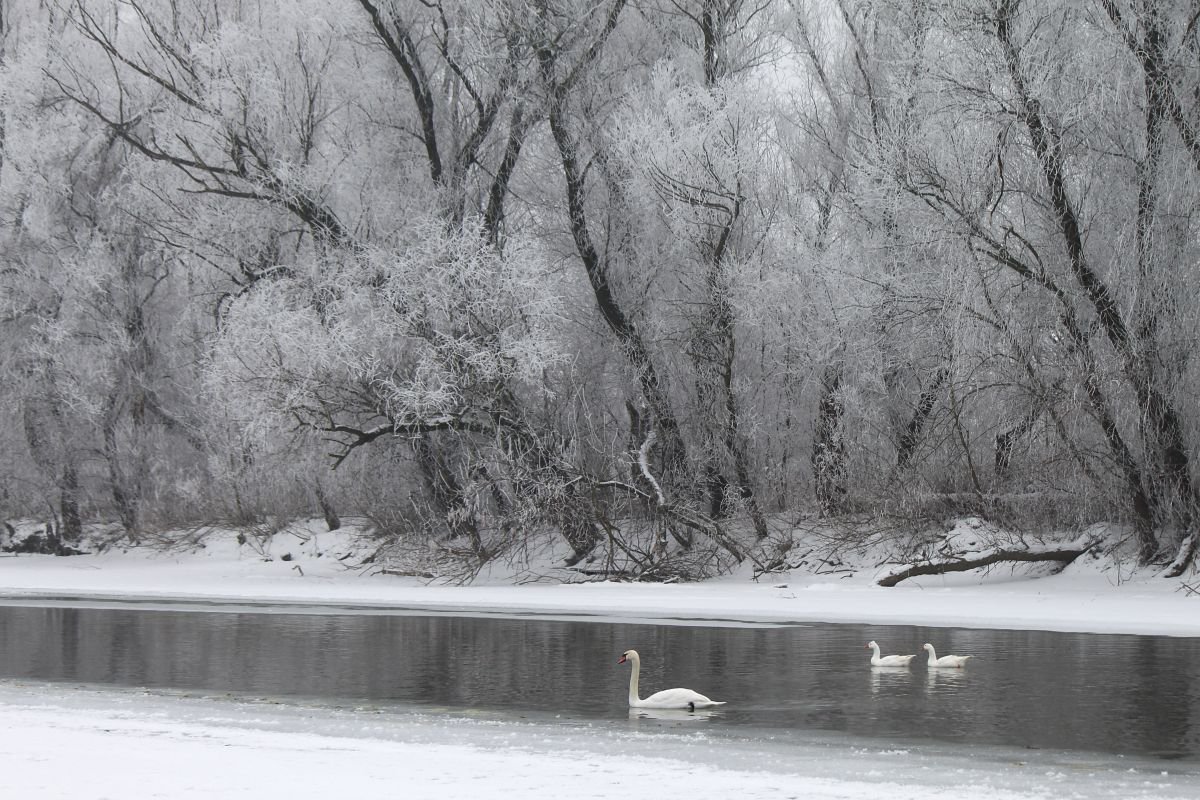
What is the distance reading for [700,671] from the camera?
1409cm

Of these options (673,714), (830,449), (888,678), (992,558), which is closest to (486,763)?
(673,714)

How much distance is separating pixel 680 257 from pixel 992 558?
765cm

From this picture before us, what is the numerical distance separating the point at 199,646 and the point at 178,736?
6324mm

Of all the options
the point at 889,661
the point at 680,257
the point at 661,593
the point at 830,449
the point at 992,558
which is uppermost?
the point at 680,257

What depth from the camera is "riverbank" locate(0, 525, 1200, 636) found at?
63.4 ft

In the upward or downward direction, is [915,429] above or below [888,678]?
above

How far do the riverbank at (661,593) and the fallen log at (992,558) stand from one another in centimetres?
23

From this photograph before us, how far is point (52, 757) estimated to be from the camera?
9.80 metres

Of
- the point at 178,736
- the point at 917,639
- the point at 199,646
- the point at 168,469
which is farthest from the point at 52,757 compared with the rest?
the point at 168,469

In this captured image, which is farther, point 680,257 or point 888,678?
point 680,257

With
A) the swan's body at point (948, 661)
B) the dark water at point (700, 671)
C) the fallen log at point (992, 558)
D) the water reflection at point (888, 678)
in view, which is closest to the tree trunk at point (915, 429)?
the fallen log at point (992, 558)

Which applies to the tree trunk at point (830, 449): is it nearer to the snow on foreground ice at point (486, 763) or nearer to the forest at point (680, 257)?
the forest at point (680, 257)

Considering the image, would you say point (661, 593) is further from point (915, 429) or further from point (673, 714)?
point (673, 714)

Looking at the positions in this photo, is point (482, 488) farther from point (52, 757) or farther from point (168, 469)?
point (52, 757)
